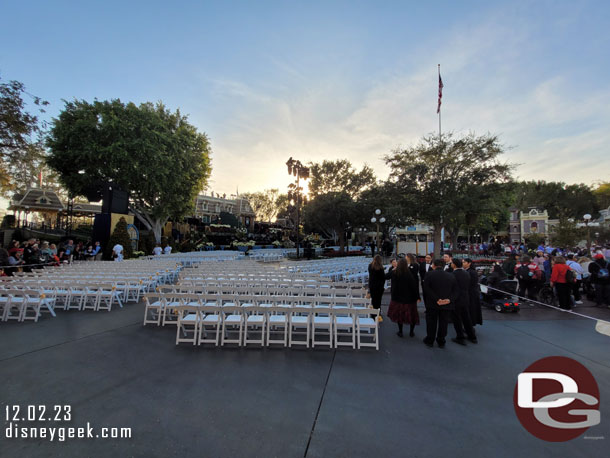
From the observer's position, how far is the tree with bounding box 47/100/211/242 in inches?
789

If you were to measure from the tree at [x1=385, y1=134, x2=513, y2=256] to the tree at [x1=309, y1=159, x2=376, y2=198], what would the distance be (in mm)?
12209

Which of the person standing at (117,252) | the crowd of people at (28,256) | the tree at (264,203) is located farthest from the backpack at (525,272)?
the tree at (264,203)

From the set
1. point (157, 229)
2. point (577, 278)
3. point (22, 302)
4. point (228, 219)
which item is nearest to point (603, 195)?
point (577, 278)

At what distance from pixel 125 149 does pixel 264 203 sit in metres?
37.4

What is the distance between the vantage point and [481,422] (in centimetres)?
269

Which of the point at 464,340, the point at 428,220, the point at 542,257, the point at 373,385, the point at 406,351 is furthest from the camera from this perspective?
the point at 428,220

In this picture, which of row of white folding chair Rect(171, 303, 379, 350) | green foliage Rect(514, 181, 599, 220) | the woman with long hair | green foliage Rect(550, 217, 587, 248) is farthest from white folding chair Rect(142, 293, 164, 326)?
green foliage Rect(514, 181, 599, 220)

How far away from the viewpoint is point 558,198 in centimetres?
5500

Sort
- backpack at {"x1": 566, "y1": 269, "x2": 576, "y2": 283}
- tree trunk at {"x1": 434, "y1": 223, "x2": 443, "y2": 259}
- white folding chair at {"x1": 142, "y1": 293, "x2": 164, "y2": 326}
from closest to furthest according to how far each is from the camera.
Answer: white folding chair at {"x1": 142, "y1": 293, "x2": 164, "y2": 326}, backpack at {"x1": 566, "y1": 269, "x2": 576, "y2": 283}, tree trunk at {"x1": 434, "y1": 223, "x2": 443, "y2": 259}

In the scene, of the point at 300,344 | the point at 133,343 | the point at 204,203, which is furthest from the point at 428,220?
the point at 204,203

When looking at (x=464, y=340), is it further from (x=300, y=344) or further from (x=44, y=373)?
(x=44, y=373)

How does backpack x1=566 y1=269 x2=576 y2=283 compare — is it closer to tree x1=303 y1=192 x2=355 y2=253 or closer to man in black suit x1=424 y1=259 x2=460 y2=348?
man in black suit x1=424 y1=259 x2=460 y2=348

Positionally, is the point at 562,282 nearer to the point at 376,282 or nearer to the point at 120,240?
the point at 376,282

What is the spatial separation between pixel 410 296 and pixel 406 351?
103 centimetres
